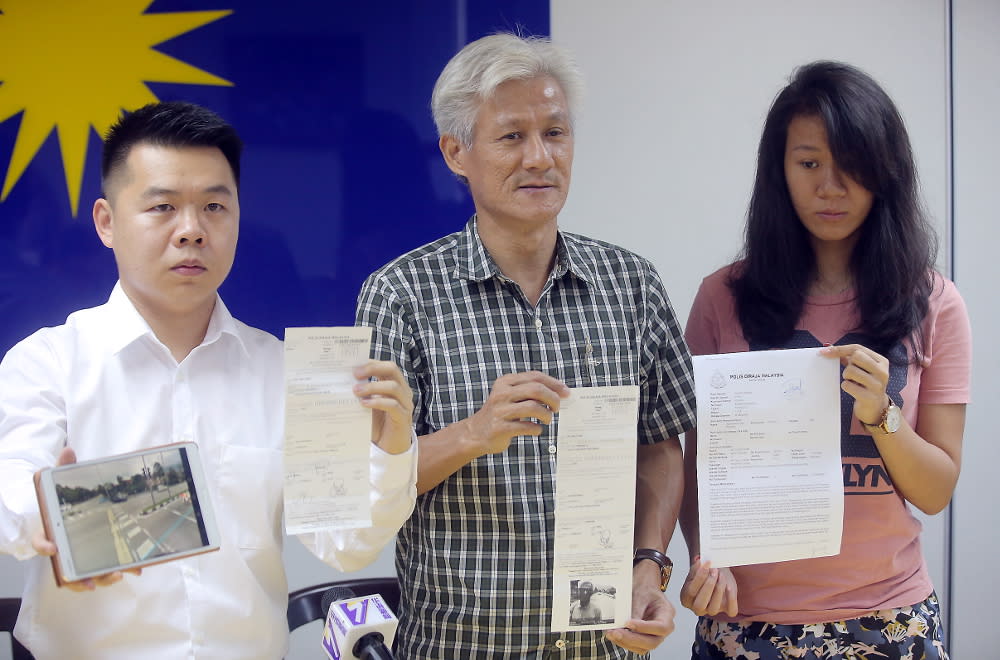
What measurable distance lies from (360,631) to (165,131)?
98cm

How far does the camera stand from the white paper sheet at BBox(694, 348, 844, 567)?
171cm

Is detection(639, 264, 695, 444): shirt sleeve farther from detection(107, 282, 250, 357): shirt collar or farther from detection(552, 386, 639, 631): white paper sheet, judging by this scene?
detection(107, 282, 250, 357): shirt collar

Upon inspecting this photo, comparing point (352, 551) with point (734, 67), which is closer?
point (352, 551)

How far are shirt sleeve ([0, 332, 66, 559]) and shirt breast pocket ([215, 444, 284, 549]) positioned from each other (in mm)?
290

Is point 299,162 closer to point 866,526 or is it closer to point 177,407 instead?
point 177,407

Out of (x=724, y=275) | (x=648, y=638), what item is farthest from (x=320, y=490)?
(x=724, y=275)

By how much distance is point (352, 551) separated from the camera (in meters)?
1.58

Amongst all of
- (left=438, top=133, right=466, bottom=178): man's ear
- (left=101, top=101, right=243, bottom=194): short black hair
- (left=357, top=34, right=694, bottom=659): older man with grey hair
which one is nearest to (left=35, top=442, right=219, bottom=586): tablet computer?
(left=357, top=34, right=694, bottom=659): older man with grey hair

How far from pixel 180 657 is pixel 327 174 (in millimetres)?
1485

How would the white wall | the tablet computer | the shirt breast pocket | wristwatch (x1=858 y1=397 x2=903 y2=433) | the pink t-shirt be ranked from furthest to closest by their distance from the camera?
1. the white wall
2. the pink t-shirt
3. wristwatch (x1=858 y1=397 x2=903 y2=433)
4. the shirt breast pocket
5. the tablet computer

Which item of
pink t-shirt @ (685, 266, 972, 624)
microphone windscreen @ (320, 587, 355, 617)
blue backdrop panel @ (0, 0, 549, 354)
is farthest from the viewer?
blue backdrop panel @ (0, 0, 549, 354)

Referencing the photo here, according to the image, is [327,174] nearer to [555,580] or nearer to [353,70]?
[353,70]

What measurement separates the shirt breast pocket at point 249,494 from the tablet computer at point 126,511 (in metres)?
0.20

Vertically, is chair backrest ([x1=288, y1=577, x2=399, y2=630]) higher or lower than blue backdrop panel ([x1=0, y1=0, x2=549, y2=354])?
lower
